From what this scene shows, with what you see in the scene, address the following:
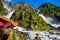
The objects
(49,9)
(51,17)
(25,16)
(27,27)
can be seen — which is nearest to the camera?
(27,27)

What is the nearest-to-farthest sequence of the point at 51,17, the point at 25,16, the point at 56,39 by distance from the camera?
1. the point at 56,39
2. the point at 25,16
3. the point at 51,17

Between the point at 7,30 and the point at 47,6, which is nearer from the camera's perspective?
the point at 7,30

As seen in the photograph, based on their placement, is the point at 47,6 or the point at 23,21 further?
the point at 47,6

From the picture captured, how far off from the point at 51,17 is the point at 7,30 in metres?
30.7

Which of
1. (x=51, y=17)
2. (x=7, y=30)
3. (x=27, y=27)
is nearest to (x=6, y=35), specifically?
(x=7, y=30)

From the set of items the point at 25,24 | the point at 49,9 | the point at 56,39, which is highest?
the point at 49,9

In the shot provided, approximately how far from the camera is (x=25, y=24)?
28.0 metres

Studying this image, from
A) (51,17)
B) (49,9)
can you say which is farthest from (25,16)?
(49,9)

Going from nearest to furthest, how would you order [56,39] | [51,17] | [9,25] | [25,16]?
[9,25], [56,39], [25,16], [51,17]

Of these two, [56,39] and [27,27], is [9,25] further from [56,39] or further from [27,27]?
[27,27]

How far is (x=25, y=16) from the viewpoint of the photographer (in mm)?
31359

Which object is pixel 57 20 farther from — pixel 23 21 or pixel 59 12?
pixel 23 21

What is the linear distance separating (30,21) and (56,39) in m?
7.66

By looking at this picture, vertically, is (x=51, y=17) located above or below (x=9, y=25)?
above
